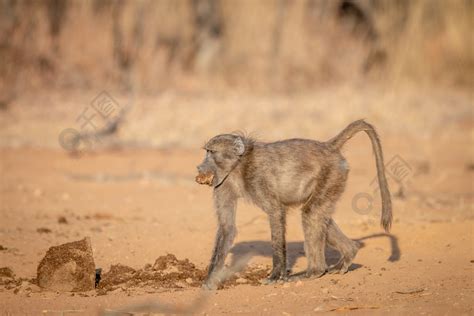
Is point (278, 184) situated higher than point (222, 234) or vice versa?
point (278, 184)

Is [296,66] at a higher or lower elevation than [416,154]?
higher

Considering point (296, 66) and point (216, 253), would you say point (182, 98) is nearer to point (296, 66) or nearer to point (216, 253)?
point (296, 66)

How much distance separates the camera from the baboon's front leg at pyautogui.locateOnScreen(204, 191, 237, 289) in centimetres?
614

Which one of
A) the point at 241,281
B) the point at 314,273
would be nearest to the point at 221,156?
the point at 241,281

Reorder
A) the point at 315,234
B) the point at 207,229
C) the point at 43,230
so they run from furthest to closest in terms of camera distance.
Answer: the point at 207,229 < the point at 43,230 < the point at 315,234

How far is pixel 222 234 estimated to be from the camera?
6.29 m

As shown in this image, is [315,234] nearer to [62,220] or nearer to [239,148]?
[239,148]

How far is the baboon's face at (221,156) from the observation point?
6.27m

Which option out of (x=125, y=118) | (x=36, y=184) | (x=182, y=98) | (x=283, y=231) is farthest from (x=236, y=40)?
(x=283, y=231)

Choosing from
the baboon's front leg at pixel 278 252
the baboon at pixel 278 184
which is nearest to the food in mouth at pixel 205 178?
the baboon at pixel 278 184

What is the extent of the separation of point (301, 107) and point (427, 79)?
3.55m

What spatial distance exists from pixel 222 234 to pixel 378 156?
4.55 ft

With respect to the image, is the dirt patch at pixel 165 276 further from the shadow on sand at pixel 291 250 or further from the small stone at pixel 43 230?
the small stone at pixel 43 230

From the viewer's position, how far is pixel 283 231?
20.3 ft
